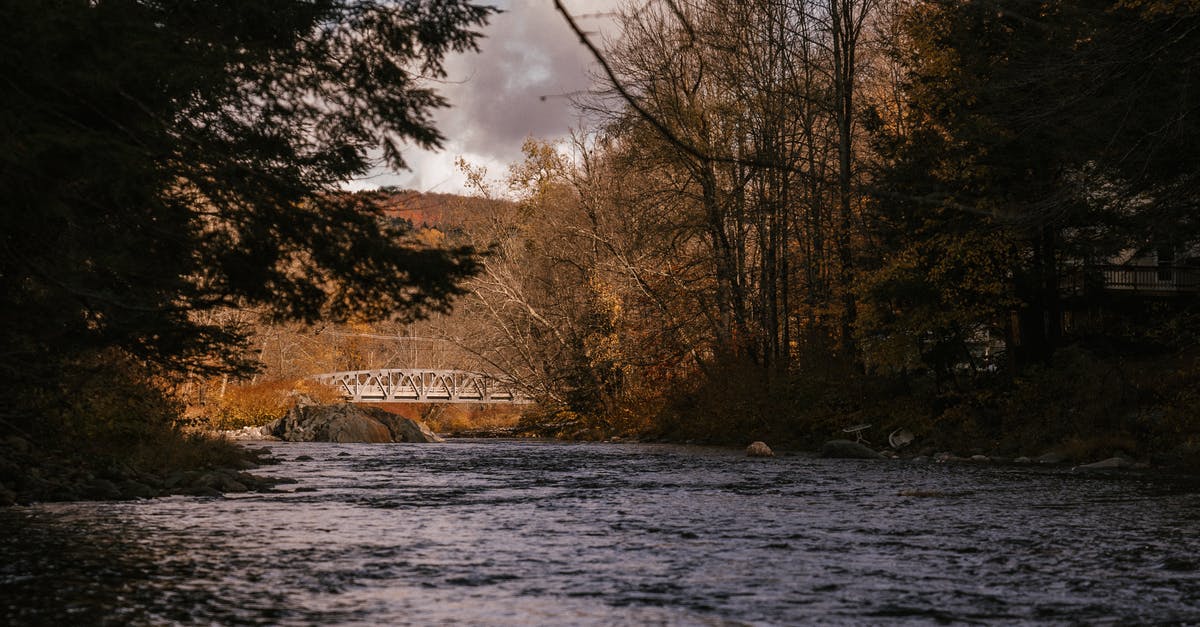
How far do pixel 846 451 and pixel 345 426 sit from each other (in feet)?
64.3

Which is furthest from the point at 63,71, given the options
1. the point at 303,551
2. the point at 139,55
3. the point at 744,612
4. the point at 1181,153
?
the point at 1181,153

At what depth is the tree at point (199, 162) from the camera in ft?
24.9

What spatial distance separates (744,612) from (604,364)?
107ft

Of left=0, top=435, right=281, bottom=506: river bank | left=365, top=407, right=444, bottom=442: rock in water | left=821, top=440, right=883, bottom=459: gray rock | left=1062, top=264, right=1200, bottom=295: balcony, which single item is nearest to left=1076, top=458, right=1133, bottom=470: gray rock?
left=821, top=440, right=883, bottom=459: gray rock

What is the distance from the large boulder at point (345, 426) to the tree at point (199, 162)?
87.0 feet

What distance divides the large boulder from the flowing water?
22033mm

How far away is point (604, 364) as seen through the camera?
39.7 m

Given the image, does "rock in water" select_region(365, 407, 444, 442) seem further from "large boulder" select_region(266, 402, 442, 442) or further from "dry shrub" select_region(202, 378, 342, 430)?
"dry shrub" select_region(202, 378, 342, 430)

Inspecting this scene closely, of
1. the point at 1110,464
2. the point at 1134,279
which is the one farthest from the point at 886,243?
the point at 1134,279

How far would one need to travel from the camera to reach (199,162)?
350 inches

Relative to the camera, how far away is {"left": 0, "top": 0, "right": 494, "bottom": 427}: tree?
7.59 m

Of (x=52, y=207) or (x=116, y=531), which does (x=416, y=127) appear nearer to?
(x=52, y=207)

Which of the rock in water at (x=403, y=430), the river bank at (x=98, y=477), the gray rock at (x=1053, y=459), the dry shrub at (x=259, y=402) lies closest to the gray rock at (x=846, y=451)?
the gray rock at (x=1053, y=459)

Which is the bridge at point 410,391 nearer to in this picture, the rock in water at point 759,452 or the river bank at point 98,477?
the rock in water at point 759,452
